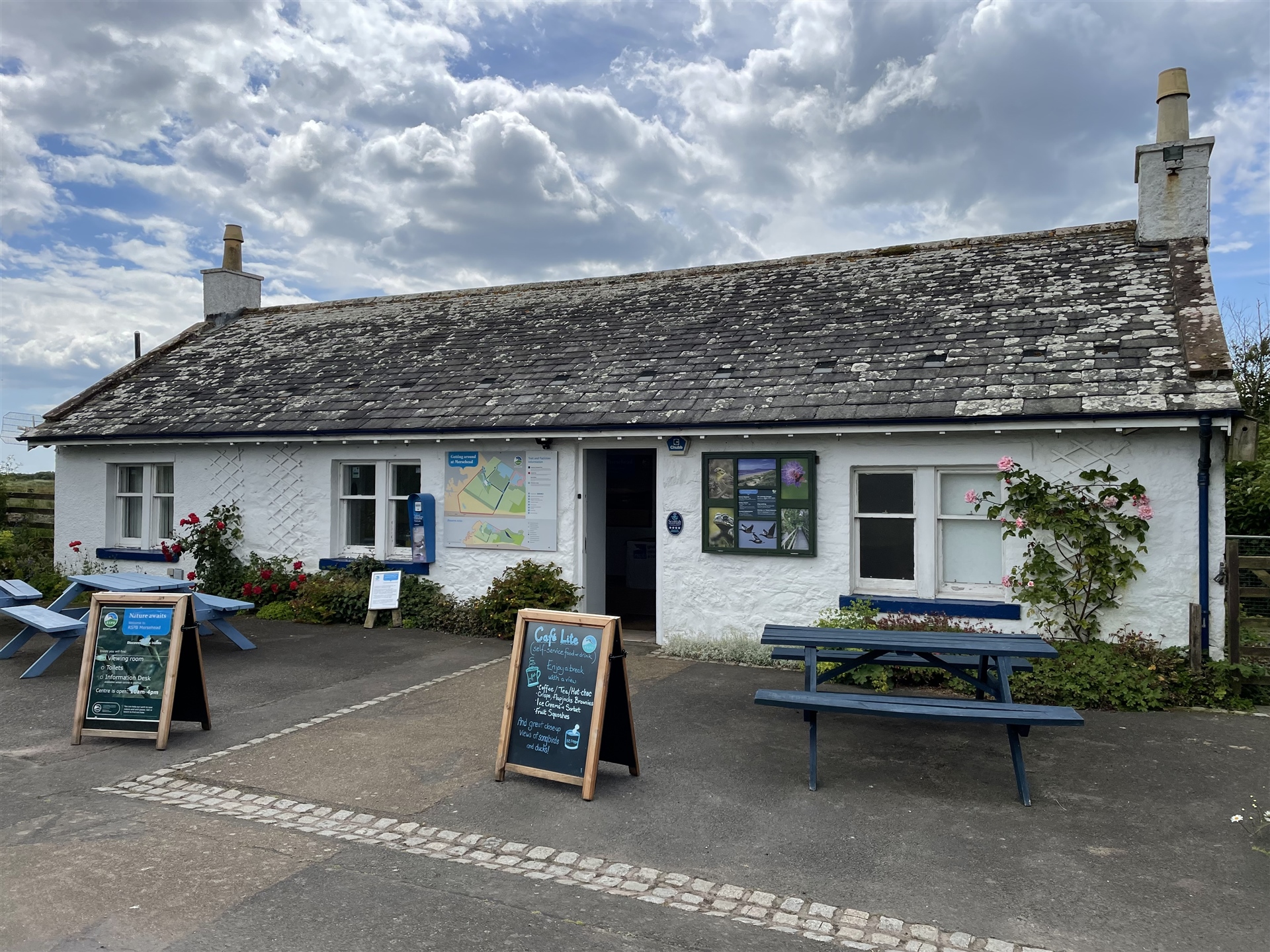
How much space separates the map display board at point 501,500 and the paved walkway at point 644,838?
4.02 metres

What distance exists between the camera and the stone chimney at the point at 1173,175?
36.6 feet

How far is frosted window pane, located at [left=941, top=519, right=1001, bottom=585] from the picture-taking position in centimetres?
940

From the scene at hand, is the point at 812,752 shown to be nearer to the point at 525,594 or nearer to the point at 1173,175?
the point at 525,594

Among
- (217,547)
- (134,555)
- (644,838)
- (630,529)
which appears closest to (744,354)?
(630,529)

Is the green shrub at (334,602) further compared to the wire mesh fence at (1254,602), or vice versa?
the green shrub at (334,602)

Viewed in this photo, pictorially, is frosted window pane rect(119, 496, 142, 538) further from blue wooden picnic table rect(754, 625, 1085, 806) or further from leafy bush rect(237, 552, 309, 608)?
blue wooden picnic table rect(754, 625, 1085, 806)

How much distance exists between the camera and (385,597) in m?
12.2

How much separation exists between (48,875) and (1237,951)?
581 centimetres

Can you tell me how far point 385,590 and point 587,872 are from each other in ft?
27.5

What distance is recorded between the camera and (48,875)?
4.46m

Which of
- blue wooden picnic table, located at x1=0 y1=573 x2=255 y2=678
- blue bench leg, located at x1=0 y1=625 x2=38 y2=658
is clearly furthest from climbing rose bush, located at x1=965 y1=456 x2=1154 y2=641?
Answer: blue bench leg, located at x1=0 y1=625 x2=38 y2=658

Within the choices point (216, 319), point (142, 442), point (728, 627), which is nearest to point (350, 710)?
point (728, 627)

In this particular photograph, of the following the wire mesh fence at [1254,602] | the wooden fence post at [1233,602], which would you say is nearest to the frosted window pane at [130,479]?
the wooden fence post at [1233,602]

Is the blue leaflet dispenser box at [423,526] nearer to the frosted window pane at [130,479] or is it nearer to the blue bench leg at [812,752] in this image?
the frosted window pane at [130,479]
